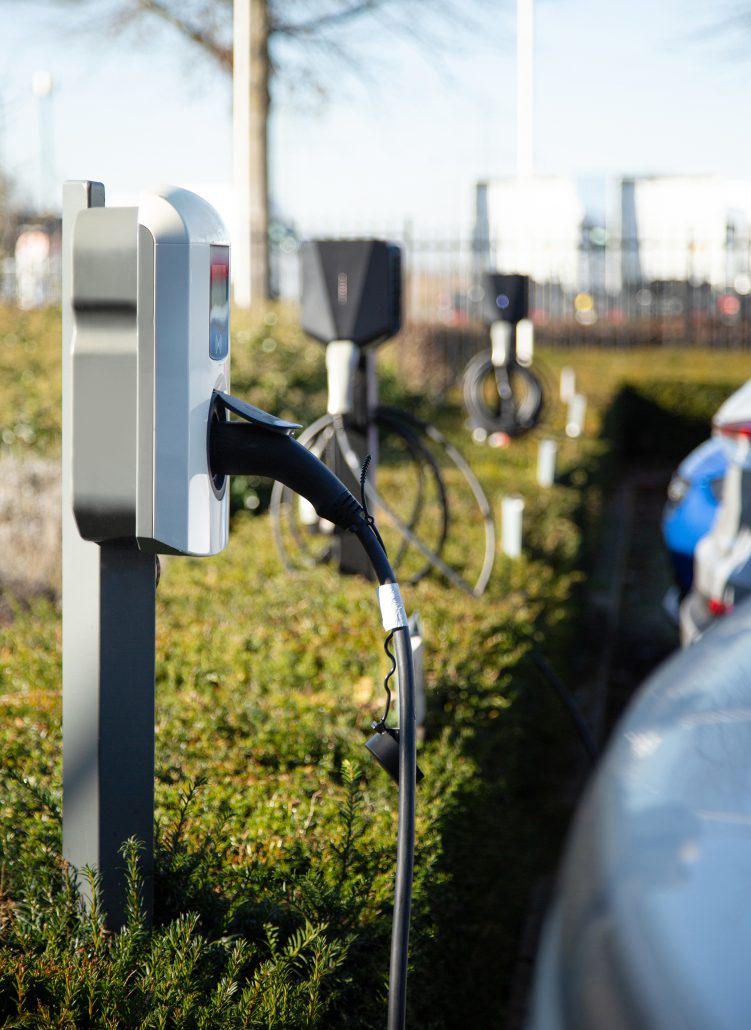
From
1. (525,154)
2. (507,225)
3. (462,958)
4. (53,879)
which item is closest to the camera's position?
(53,879)

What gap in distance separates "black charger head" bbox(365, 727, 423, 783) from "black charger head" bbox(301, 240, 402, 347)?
9.57ft

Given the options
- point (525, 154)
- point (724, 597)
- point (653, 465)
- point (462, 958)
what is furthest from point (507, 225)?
point (462, 958)

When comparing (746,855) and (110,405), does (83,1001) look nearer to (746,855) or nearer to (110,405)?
(110,405)

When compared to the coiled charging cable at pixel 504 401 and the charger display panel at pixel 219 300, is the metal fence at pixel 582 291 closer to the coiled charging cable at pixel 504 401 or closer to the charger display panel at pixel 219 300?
the coiled charging cable at pixel 504 401

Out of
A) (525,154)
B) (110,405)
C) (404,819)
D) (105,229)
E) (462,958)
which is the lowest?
(462,958)

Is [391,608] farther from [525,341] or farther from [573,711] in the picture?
[525,341]

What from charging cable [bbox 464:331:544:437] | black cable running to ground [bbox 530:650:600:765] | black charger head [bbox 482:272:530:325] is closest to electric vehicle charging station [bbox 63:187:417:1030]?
black cable running to ground [bbox 530:650:600:765]

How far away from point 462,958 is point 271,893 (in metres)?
0.60

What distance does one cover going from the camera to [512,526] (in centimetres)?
504

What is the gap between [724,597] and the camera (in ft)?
12.2

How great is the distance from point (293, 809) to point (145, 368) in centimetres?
118

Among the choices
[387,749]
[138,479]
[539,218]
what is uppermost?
[539,218]

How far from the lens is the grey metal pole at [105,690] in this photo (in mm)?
1924

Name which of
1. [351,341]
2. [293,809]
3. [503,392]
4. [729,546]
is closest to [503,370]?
[503,392]
